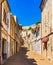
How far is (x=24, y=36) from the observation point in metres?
84.7

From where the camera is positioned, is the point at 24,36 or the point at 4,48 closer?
the point at 4,48

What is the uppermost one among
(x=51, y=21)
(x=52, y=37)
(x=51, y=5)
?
(x=51, y=5)

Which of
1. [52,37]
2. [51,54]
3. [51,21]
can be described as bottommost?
[51,54]

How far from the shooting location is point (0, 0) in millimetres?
15141

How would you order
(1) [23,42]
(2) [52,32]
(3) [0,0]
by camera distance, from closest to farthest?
(3) [0,0]
(2) [52,32]
(1) [23,42]

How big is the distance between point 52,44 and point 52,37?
2.36 ft

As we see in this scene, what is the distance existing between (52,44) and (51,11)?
3.43m

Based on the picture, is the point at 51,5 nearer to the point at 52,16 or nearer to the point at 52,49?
the point at 52,16

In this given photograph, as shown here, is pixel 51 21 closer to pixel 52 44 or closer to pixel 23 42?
pixel 52 44

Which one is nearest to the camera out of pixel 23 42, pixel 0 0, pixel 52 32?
pixel 0 0

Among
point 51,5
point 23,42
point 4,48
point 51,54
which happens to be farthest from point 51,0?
point 23,42

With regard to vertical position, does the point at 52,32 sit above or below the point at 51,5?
below

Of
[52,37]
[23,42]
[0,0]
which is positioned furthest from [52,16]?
[23,42]

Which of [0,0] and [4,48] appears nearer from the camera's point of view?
[0,0]
